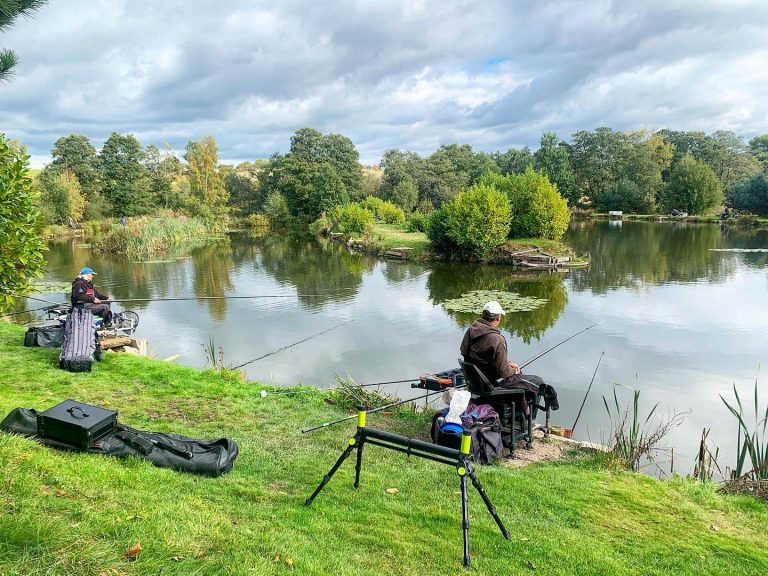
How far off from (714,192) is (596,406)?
55.5m

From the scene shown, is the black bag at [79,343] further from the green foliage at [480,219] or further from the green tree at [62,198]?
the green tree at [62,198]

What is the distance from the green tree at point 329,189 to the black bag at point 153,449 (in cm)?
4691

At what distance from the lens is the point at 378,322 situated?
14.3 meters

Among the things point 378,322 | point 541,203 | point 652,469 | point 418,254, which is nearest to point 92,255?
point 418,254

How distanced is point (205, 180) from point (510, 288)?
116ft

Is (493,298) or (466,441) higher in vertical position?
(466,441)

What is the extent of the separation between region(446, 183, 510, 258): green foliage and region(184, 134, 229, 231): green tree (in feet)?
90.1

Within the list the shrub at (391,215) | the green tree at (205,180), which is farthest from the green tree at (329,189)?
the green tree at (205,180)

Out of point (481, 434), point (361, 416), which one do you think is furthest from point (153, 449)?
point (481, 434)

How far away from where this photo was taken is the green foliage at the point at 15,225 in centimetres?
447

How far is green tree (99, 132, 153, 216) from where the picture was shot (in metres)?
47.0

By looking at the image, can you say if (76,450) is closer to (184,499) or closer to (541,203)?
(184,499)

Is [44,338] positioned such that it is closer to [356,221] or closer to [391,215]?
[356,221]

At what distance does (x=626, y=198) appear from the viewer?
5934 cm
